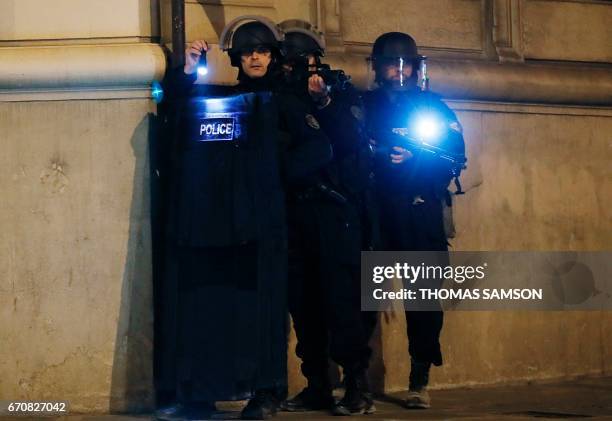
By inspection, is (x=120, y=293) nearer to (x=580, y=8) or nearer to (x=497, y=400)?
(x=497, y=400)

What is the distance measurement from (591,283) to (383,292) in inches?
61.7

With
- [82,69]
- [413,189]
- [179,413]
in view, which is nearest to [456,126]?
[413,189]

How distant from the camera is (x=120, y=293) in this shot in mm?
7293

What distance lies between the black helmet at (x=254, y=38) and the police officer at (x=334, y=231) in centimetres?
19

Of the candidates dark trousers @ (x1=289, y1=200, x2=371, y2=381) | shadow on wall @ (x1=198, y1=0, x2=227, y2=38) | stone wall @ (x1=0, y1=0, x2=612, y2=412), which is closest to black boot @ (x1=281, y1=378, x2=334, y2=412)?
dark trousers @ (x1=289, y1=200, x2=371, y2=381)

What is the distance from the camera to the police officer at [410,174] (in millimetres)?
7512

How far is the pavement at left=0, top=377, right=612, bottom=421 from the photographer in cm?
704

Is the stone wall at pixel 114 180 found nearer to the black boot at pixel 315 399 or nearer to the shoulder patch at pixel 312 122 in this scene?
the black boot at pixel 315 399

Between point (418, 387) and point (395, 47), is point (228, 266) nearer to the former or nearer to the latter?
point (418, 387)

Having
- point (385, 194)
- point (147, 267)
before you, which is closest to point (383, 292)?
point (385, 194)

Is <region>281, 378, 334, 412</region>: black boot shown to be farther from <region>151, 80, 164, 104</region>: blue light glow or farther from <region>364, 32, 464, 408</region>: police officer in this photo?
<region>151, 80, 164, 104</region>: blue light glow

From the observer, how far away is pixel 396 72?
759cm

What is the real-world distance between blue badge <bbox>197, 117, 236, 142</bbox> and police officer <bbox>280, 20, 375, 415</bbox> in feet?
1.64

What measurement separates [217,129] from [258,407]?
133 cm
